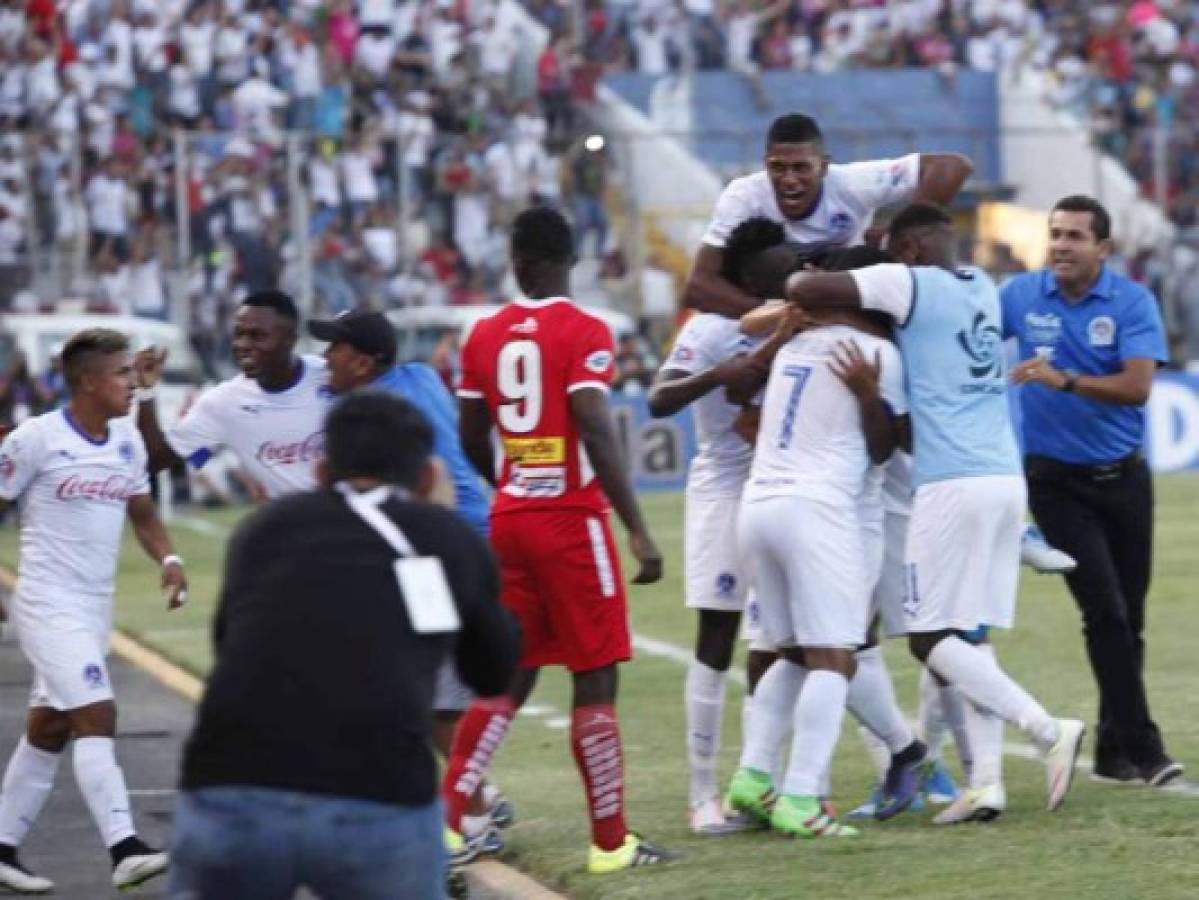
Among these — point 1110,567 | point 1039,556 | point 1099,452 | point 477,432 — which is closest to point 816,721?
point 1039,556

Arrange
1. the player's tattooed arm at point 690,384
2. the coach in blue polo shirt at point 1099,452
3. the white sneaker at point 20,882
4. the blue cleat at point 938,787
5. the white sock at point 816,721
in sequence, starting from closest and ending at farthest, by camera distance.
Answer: the white sock at point 816,721 < the white sneaker at point 20,882 < the player's tattooed arm at point 690,384 < the blue cleat at point 938,787 < the coach in blue polo shirt at point 1099,452

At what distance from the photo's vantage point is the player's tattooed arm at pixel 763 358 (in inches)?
378

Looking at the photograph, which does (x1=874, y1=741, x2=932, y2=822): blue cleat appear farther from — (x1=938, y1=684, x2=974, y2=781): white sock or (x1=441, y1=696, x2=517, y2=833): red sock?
(x1=441, y1=696, x2=517, y2=833): red sock

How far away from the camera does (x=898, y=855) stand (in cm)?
937

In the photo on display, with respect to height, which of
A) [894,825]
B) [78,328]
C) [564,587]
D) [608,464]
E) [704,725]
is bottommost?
[894,825]

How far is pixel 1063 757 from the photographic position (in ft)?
32.3

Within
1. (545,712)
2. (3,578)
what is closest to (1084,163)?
(3,578)

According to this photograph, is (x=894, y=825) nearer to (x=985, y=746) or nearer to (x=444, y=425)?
(x=985, y=746)

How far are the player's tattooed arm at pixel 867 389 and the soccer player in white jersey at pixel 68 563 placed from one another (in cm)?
237

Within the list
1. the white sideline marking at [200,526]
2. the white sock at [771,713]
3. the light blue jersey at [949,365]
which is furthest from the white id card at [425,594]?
the white sideline marking at [200,526]

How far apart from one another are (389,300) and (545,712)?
19.2 metres

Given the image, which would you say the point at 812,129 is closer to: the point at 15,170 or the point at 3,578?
the point at 3,578

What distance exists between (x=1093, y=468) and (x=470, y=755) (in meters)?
2.89

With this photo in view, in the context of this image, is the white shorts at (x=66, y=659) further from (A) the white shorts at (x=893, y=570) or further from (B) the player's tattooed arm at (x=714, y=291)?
(A) the white shorts at (x=893, y=570)
